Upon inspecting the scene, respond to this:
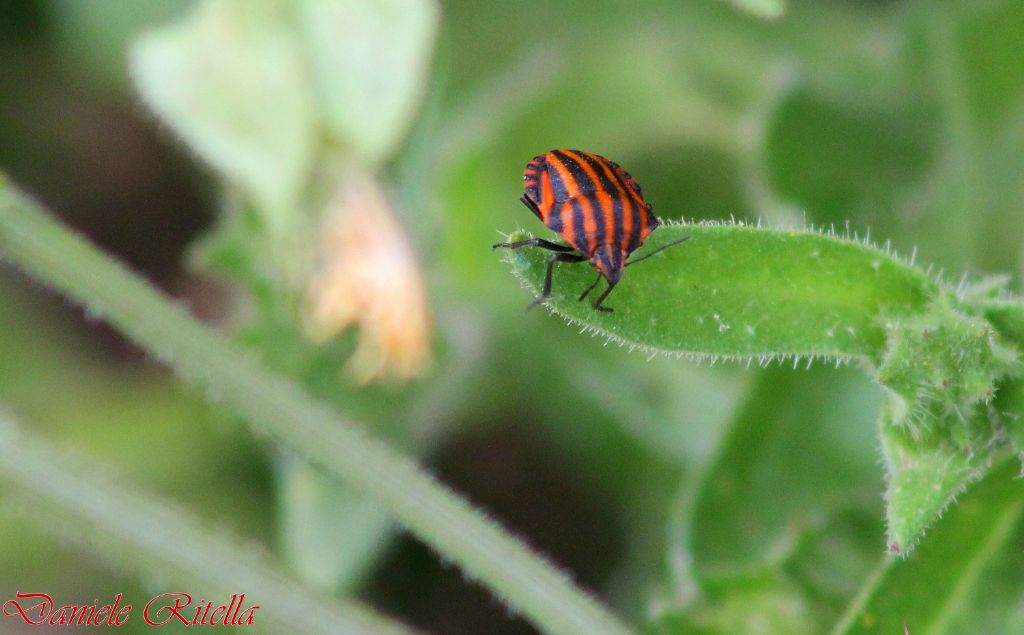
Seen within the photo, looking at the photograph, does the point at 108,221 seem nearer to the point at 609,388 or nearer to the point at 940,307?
the point at 609,388

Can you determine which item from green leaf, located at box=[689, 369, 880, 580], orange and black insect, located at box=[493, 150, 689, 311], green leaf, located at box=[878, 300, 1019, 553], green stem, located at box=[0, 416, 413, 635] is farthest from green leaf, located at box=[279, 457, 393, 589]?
green leaf, located at box=[878, 300, 1019, 553]

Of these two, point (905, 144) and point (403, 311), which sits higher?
point (905, 144)

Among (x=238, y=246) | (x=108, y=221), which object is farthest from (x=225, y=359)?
(x=108, y=221)

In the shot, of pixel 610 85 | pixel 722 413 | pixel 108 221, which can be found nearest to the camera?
pixel 722 413

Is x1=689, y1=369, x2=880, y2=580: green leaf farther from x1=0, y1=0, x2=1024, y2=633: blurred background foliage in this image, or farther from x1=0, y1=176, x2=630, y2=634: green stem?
x1=0, y1=176, x2=630, y2=634: green stem

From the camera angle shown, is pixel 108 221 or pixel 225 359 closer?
pixel 225 359

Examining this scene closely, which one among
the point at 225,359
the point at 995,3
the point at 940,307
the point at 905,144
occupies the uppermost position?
the point at 995,3

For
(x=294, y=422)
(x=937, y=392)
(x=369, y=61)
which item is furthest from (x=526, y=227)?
(x=937, y=392)
